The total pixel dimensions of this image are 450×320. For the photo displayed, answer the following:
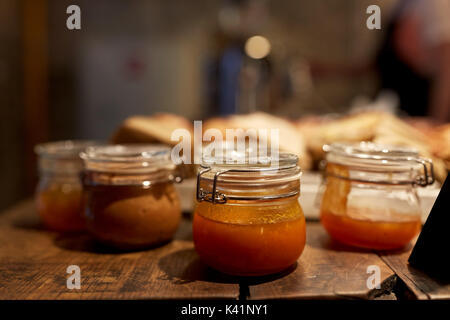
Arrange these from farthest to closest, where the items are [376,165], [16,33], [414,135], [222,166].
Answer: [16,33]
[414,135]
[376,165]
[222,166]

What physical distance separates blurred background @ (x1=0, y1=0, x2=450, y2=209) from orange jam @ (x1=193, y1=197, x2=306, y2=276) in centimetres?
165

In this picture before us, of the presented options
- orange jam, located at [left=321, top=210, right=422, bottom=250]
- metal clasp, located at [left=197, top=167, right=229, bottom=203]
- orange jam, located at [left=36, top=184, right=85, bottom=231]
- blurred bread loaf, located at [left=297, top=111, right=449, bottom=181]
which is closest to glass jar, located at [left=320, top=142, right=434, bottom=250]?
orange jam, located at [left=321, top=210, right=422, bottom=250]

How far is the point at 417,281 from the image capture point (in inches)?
24.5

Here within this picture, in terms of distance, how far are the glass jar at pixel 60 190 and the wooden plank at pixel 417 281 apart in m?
0.68

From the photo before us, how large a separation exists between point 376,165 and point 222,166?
0.32 m

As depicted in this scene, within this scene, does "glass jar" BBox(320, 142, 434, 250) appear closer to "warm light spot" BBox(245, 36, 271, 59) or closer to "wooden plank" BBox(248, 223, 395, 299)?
"wooden plank" BBox(248, 223, 395, 299)

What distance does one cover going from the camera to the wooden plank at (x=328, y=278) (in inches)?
23.0

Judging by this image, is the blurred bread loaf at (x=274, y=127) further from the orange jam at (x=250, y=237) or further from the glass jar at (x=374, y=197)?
the orange jam at (x=250, y=237)

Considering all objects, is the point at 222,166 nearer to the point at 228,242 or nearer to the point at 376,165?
the point at 228,242

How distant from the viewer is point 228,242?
0.64 metres

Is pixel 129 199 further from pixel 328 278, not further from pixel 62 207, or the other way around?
pixel 328 278

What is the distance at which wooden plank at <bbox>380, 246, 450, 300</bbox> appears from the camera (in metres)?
0.57

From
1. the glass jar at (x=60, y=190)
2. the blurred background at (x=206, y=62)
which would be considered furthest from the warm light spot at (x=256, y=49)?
the glass jar at (x=60, y=190)
